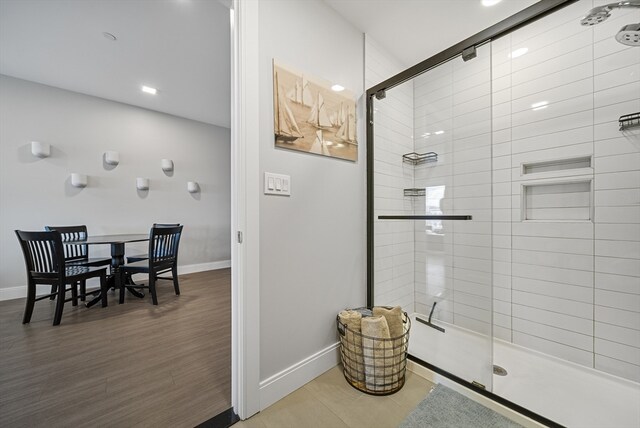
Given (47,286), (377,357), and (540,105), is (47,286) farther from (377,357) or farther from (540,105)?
(540,105)

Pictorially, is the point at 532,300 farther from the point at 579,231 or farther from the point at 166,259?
→ the point at 166,259

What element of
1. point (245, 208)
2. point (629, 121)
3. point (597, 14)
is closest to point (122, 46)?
point (245, 208)

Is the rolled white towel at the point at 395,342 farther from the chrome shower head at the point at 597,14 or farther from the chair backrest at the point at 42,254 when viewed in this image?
the chair backrest at the point at 42,254

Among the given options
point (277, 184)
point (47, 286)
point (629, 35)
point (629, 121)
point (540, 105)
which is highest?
point (629, 35)

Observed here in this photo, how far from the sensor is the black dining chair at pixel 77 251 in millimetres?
2959

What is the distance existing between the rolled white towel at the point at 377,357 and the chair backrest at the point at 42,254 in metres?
2.89

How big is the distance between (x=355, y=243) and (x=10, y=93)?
4.70m

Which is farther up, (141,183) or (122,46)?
(122,46)

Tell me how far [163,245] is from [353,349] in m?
2.68

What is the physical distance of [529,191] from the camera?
1950mm

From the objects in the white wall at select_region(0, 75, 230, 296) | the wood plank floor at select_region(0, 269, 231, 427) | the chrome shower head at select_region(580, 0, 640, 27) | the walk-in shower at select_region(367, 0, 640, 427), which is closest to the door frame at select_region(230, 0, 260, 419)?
the wood plank floor at select_region(0, 269, 231, 427)

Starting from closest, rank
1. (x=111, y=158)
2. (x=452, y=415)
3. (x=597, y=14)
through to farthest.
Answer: (x=452, y=415) < (x=597, y=14) < (x=111, y=158)

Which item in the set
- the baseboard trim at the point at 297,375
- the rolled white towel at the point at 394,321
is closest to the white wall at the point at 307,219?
the baseboard trim at the point at 297,375

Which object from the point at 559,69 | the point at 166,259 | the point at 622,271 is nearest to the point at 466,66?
the point at 559,69
